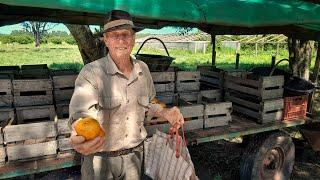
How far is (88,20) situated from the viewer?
20.0ft

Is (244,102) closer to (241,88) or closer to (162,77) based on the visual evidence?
(241,88)

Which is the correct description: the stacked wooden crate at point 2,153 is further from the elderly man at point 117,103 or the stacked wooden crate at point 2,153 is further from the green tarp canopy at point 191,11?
the green tarp canopy at point 191,11

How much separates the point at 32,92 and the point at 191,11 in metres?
2.33

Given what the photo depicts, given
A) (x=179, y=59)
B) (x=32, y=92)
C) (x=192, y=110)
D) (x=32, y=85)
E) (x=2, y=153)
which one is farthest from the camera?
(x=179, y=59)

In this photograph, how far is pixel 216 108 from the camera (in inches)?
188

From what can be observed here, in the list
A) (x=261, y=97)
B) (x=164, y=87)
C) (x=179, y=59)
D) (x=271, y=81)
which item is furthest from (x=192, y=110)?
(x=179, y=59)

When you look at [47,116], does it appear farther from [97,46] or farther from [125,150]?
[97,46]

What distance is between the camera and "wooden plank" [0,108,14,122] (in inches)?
156

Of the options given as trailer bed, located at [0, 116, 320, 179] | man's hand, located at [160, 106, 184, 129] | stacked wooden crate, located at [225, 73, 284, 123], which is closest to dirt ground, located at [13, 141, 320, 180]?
trailer bed, located at [0, 116, 320, 179]

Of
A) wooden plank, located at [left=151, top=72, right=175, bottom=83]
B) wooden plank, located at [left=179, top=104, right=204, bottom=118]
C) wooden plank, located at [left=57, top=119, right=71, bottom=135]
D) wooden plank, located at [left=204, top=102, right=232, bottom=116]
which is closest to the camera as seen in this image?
wooden plank, located at [left=57, top=119, right=71, bottom=135]

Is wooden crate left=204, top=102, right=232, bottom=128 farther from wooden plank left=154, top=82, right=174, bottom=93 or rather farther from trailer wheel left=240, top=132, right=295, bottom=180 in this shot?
trailer wheel left=240, top=132, right=295, bottom=180

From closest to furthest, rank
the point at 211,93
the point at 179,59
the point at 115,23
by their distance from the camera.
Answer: the point at 115,23
the point at 211,93
the point at 179,59

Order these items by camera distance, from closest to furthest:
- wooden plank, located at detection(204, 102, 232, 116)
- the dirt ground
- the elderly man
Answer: the elderly man
wooden plank, located at detection(204, 102, 232, 116)
the dirt ground

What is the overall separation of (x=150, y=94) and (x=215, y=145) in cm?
495
